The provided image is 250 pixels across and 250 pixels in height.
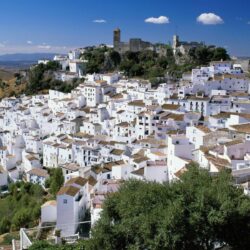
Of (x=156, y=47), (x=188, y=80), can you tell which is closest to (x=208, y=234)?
(x=188, y=80)

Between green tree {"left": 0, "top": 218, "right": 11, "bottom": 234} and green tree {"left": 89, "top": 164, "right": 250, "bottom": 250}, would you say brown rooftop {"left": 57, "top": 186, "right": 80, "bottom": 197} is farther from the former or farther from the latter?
green tree {"left": 89, "top": 164, "right": 250, "bottom": 250}

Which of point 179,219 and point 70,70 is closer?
point 179,219

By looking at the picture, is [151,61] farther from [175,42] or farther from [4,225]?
[4,225]

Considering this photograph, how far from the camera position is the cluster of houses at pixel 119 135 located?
845 inches

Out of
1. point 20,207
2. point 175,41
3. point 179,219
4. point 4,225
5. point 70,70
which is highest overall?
point 175,41

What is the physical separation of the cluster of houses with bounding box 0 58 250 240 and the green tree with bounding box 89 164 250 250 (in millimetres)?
3501

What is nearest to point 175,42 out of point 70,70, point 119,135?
point 70,70

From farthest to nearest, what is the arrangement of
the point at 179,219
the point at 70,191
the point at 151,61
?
the point at 151,61 → the point at 70,191 → the point at 179,219

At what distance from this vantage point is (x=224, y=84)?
39.2 m

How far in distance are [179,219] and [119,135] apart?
20707mm

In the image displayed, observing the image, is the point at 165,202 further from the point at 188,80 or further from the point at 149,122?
the point at 188,80

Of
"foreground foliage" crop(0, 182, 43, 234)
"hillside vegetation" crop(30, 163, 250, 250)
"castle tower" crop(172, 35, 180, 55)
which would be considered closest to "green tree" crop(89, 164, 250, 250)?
"hillside vegetation" crop(30, 163, 250, 250)

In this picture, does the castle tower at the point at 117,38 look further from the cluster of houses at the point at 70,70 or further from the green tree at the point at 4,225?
the green tree at the point at 4,225

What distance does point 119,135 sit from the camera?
108 feet
